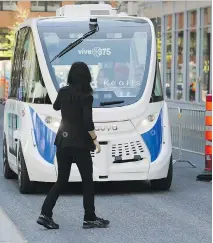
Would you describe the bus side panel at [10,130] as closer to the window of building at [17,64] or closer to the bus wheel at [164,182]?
the window of building at [17,64]

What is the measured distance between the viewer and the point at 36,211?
426 inches

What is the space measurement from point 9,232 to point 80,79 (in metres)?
1.71

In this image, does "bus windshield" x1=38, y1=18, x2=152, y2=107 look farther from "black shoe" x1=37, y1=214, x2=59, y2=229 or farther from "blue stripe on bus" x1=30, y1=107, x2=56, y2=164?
"black shoe" x1=37, y1=214, x2=59, y2=229

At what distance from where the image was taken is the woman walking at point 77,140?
9.41m

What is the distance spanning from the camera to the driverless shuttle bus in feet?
40.4

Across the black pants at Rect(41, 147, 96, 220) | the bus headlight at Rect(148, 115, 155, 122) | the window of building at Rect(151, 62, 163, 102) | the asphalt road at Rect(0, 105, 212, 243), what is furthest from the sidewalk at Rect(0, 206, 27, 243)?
the window of building at Rect(151, 62, 163, 102)

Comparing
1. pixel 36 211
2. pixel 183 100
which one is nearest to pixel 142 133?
pixel 36 211

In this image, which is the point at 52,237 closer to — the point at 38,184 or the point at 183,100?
the point at 38,184

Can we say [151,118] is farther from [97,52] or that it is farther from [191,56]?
[191,56]

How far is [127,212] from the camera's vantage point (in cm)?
1076

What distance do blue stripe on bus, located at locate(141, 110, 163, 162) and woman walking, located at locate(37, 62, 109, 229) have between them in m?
3.02

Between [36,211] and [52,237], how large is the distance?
1900mm

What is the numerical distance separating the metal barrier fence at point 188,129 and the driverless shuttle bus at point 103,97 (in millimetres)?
4406

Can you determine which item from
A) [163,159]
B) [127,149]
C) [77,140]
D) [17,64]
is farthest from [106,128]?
[77,140]
